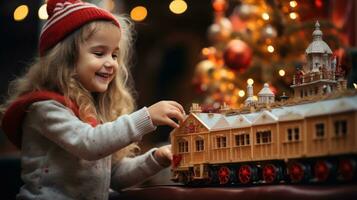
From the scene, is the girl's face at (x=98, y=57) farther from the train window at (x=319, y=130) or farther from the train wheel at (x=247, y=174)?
the train window at (x=319, y=130)

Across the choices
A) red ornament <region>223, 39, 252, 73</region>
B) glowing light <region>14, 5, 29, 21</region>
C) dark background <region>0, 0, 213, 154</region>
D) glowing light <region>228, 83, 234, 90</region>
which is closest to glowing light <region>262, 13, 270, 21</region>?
red ornament <region>223, 39, 252, 73</region>

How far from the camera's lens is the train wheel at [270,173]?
0.95 meters

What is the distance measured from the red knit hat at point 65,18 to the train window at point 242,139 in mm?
447

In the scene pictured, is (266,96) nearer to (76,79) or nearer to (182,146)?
(182,146)

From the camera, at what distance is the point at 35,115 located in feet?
4.09

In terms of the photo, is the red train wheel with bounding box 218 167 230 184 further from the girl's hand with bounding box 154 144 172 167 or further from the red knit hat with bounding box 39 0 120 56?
the red knit hat with bounding box 39 0 120 56

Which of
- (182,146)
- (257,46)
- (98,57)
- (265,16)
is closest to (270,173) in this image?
(182,146)

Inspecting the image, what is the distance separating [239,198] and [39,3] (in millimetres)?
2336

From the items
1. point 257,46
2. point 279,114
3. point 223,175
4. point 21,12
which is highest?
point 21,12

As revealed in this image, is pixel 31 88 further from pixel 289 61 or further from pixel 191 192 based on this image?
pixel 289 61

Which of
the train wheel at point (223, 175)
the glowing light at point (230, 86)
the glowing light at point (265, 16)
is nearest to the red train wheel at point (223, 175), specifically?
the train wheel at point (223, 175)

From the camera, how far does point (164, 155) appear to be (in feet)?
4.26

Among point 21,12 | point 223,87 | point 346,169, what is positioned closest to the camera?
point 346,169

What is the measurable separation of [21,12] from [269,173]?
2.56 meters
